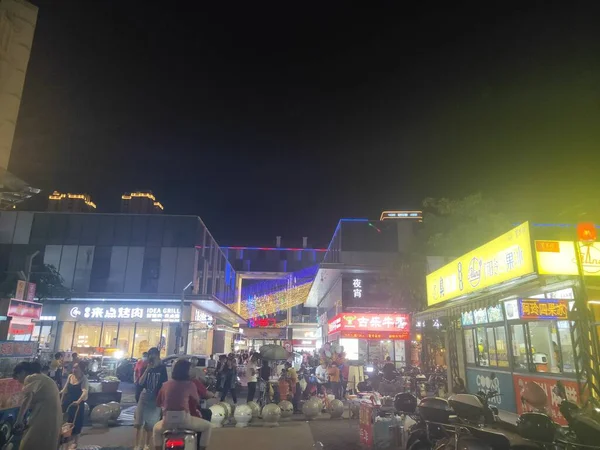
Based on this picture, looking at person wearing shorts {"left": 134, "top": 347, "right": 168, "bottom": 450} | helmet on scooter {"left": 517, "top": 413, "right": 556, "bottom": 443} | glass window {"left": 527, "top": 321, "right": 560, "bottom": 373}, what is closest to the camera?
helmet on scooter {"left": 517, "top": 413, "right": 556, "bottom": 443}

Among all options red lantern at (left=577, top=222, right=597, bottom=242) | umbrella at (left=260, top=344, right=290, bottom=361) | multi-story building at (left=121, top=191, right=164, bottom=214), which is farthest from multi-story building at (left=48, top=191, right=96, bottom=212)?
red lantern at (left=577, top=222, right=597, bottom=242)

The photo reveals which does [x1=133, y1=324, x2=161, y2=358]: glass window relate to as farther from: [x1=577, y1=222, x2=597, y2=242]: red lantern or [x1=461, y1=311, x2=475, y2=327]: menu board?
[x1=577, y1=222, x2=597, y2=242]: red lantern

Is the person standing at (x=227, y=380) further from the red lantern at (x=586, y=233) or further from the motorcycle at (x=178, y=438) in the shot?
the red lantern at (x=586, y=233)

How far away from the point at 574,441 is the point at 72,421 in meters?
8.89

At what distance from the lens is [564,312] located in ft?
28.7

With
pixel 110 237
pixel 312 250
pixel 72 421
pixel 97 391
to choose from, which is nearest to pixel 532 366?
pixel 72 421

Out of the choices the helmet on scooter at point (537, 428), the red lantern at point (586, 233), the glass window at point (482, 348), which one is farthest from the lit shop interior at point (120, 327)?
the helmet on scooter at point (537, 428)

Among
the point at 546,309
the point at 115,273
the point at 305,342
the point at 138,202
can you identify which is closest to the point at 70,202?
the point at 138,202

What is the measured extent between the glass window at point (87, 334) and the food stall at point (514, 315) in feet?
83.4

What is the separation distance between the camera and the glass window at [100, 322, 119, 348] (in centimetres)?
2895

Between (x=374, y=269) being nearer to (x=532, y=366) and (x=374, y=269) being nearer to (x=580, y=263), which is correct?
(x=532, y=366)

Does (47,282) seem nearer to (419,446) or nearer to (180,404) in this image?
(180,404)

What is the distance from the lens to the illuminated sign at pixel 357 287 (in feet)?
92.8

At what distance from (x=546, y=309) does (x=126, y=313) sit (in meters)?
27.7
